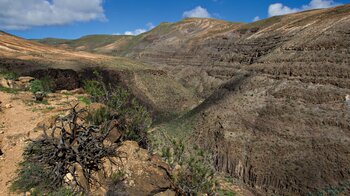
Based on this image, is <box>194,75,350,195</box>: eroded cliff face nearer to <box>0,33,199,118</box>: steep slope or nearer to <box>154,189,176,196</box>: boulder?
Answer: <box>154,189,176,196</box>: boulder

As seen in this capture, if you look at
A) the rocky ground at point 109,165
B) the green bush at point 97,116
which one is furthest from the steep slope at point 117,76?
the green bush at point 97,116

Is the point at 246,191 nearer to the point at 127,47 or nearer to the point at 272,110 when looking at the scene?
the point at 272,110

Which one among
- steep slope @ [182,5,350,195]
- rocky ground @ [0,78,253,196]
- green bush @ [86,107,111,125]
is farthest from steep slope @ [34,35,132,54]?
green bush @ [86,107,111,125]

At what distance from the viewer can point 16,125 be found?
1426cm

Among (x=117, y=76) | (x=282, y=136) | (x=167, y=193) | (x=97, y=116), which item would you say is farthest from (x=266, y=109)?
(x=117, y=76)

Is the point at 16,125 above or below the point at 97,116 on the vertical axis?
below

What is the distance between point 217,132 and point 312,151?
9580 mm

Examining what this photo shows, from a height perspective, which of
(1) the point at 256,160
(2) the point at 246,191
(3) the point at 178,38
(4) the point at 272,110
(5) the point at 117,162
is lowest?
(2) the point at 246,191

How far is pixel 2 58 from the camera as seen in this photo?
4375 cm

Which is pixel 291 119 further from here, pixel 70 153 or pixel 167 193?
pixel 70 153

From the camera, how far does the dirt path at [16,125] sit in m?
10.2

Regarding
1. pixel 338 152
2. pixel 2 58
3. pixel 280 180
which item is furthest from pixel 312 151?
pixel 2 58

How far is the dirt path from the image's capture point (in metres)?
10.2

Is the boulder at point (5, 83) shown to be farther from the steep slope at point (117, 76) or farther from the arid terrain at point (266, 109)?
the steep slope at point (117, 76)
